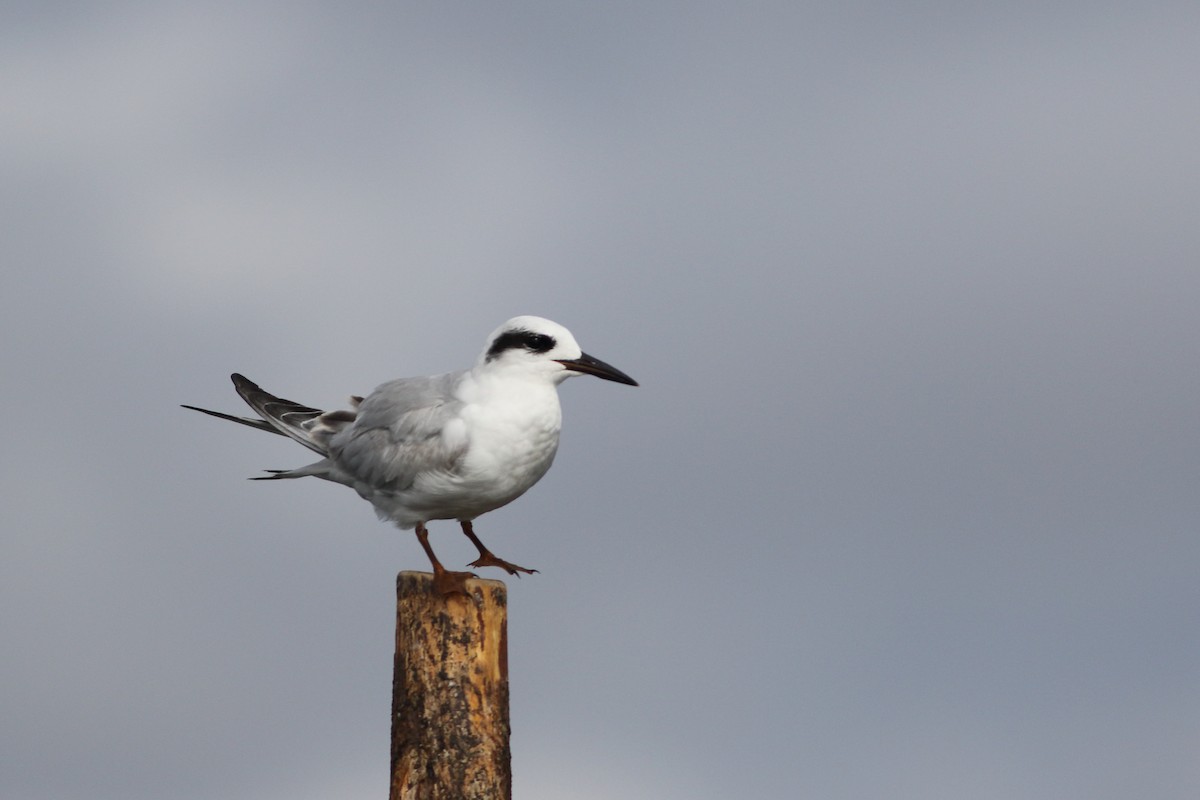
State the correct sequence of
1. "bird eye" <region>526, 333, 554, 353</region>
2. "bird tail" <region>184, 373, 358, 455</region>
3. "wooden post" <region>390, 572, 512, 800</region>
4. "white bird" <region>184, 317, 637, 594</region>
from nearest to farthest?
"wooden post" <region>390, 572, 512, 800</region> < "white bird" <region>184, 317, 637, 594</region> < "bird eye" <region>526, 333, 554, 353</region> < "bird tail" <region>184, 373, 358, 455</region>

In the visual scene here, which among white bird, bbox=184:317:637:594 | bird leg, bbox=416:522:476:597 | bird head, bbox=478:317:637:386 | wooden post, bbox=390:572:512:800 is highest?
bird head, bbox=478:317:637:386

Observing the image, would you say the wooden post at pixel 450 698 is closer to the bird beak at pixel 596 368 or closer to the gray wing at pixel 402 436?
the gray wing at pixel 402 436

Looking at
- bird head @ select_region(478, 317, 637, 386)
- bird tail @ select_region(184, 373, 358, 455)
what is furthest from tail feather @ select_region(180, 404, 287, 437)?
bird head @ select_region(478, 317, 637, 386)

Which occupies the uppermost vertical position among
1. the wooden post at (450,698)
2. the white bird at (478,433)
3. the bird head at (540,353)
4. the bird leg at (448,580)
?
the bird head at (540,353)

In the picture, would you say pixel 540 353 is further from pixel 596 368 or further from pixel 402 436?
pixel 402 436

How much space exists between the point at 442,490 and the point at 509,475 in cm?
52

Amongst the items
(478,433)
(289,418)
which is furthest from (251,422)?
(478,433)

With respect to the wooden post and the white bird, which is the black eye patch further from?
the wooden post

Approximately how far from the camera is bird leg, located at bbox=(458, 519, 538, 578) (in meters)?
11.8

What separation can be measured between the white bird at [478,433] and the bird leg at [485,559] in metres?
0.01

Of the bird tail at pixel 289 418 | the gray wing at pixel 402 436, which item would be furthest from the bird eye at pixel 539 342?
the bird tail at pixel 289 418

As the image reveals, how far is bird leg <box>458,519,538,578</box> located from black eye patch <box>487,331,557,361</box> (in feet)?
5.25

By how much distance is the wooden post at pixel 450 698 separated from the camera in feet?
34.0

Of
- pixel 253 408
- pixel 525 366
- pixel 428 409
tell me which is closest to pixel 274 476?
pixel 253 408
